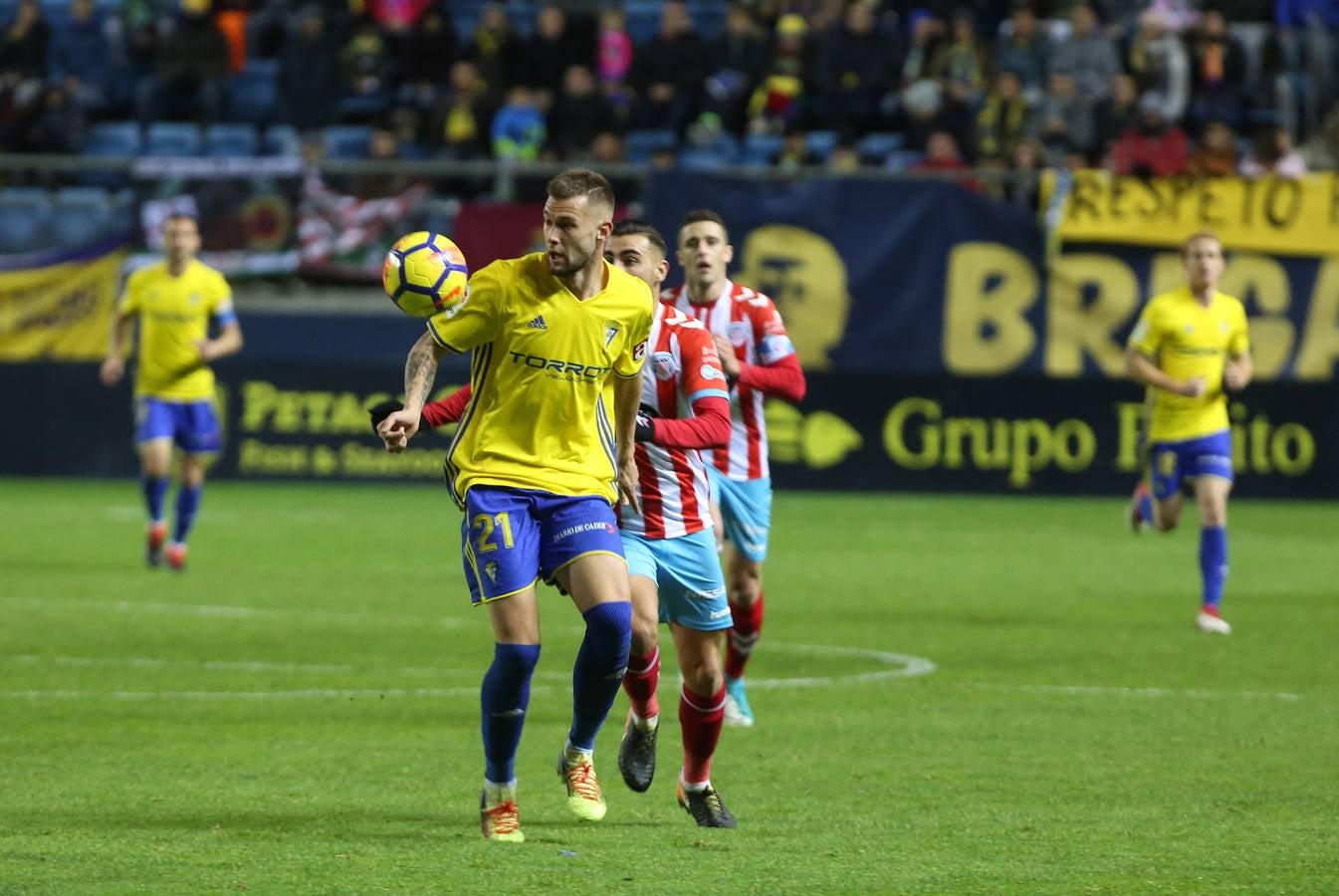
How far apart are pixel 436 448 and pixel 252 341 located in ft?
7.80

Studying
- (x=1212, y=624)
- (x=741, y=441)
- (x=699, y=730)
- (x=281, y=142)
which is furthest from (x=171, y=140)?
(x=699, y=730)

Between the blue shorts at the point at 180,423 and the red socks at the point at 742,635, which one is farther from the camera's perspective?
the blue shorts at the point at 180,423

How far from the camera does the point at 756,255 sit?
22781mm

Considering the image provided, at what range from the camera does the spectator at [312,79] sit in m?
25.6

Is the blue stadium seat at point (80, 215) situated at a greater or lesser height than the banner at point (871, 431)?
greater

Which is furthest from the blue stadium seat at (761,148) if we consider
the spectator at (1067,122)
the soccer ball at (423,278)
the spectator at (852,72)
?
the soccer ball at (423,278)

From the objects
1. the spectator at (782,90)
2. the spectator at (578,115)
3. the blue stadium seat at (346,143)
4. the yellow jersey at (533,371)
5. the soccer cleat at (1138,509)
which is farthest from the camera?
the blue stadium seat at (346,143)

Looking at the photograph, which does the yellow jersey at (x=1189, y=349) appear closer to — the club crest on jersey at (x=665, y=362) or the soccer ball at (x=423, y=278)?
the club crest on jersey at (x=665, y=362)

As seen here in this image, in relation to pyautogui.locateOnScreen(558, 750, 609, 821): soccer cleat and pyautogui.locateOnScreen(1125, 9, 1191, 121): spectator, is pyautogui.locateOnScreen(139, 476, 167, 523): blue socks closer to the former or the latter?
pyautogui.locateOnScreen(558, 750, 609, 821): soccer cleat

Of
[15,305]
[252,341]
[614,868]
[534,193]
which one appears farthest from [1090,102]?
[614,868]

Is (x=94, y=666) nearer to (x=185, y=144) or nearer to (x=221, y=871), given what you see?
(x=221, y=871)

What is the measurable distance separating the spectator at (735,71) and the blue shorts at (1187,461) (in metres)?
11.5

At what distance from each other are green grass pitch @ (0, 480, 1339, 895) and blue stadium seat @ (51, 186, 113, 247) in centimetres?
598

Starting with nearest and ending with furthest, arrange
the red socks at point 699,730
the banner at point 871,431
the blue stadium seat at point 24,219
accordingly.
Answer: the red socks at point 699,730 → the banner at point 871,431 → the blue stadium seat at point 24,219
